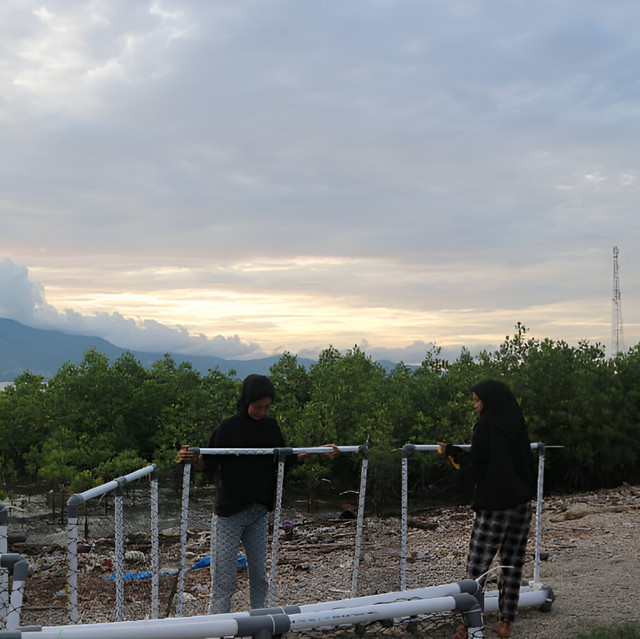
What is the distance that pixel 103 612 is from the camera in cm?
712

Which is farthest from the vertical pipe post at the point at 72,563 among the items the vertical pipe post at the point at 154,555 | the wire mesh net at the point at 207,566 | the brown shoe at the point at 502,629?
the brown shoe at the point at 502,629

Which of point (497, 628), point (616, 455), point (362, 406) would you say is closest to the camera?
point (497, 628)

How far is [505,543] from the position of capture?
18.0ft

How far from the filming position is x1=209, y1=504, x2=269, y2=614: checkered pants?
17.1 feet

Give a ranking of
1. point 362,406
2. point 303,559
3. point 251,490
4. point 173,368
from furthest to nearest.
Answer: point 173,368, point 362,406, point 303,559, point 251,490

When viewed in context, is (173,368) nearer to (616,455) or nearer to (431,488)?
(431,488)

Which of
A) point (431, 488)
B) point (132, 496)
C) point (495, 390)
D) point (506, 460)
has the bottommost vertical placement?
point (431, 488)

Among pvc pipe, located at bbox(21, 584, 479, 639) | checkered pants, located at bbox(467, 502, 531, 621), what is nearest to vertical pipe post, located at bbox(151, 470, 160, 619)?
checkered pants, located at bbox(467, 502, 531, 621)

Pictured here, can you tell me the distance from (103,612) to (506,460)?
4.23 metres

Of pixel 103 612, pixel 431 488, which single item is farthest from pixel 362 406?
pixel 103 612

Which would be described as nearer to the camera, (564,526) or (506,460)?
(506,460)

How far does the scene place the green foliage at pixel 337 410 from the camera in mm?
17531

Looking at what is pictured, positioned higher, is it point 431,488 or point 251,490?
point 251,490

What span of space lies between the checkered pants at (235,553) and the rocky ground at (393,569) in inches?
32.7
